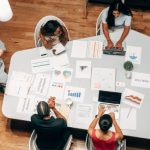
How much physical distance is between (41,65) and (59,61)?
9.1 inches

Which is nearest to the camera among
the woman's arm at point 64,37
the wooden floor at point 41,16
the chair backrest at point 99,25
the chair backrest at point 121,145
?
the chair backrest at point 121,145

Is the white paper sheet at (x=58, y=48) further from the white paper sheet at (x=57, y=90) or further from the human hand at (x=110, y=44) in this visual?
the human hand at (x=110, y=44)

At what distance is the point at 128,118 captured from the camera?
14.5 feet

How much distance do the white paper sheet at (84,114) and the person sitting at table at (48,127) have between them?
169 millimetres

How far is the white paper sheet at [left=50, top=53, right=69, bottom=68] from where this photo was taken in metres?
4.83

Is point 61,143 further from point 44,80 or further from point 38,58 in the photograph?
point 38,58

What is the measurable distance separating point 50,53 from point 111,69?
0.81 metres

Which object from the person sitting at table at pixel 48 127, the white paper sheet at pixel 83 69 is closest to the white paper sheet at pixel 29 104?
the person sitting at table at pixel 48 127

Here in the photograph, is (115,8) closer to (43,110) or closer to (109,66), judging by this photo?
(109,66)

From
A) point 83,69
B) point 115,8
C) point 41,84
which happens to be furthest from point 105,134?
point 115,8

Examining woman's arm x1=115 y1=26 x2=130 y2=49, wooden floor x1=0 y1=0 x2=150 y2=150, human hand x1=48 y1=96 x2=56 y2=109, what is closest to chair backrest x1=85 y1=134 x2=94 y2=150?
human hand x1=48 y1=96 x2=56 y2=109

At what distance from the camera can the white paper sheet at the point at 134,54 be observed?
477 centimetres

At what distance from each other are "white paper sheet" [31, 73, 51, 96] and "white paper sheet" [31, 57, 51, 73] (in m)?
0.07

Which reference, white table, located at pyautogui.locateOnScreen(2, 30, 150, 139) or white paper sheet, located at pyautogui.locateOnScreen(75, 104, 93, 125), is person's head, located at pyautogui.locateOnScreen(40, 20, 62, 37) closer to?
white table, located at pyautogui.locateOnScreen(2, 30, 150, 139)
